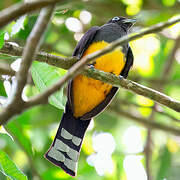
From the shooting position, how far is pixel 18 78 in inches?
64.6

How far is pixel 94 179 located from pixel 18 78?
150 inches

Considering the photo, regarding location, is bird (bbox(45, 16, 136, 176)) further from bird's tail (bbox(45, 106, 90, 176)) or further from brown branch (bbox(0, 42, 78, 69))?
brown branch (bbox(0, 42, 78, 69))

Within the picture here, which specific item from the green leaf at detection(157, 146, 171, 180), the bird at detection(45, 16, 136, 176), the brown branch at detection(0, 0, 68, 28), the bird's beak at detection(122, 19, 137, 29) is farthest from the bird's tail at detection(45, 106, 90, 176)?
the brown branch at detection(0, 0, 68, 28)

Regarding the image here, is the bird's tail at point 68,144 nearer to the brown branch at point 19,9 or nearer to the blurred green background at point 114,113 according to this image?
the blurred green background at point 114,113

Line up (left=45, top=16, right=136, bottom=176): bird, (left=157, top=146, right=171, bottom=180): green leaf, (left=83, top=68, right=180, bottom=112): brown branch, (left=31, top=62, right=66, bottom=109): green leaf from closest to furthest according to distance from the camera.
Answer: (left=31, top=62, right=66, bottom=109): green leaf
(left=83, top=68, right=180, bottom=112): brown branch
(left=45, top=16, right=136, bottom=176): bird
(left=157, top=146, right=171, bottom=180): green leaf

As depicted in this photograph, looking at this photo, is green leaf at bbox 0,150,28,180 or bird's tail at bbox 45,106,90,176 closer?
green leaf at bbox 0,150,28,180

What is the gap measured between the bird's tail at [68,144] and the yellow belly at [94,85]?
0.13 meters

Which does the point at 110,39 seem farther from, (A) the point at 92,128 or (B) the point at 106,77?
(A) the point at 92,128

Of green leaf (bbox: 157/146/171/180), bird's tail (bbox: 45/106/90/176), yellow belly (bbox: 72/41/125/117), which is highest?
yellow belly (bbox: 72/41/125/117)

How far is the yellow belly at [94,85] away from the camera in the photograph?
4.63 m

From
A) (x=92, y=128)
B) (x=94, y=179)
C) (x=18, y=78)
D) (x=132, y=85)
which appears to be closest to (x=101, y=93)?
(x=94, y=179)

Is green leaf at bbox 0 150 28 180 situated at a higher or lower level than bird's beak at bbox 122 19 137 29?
lower

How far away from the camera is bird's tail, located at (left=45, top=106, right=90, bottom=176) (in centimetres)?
400

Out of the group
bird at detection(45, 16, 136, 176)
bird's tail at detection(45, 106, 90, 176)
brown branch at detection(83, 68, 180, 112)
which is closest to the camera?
brown branch at detection(83, 68, 180, 112)
